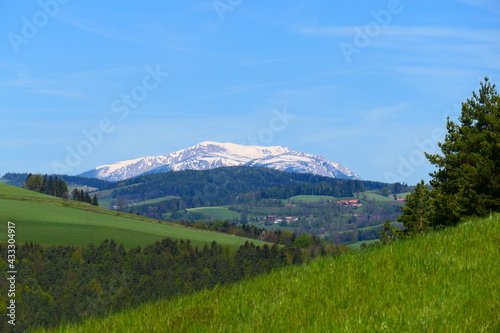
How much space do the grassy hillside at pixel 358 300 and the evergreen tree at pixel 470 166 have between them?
2551 centimetres

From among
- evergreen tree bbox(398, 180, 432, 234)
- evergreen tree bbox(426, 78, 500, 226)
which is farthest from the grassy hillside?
evergreen tree bbox(398, 180, 432, 234)

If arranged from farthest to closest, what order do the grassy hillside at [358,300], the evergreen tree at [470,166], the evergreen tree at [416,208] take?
the evergreen tree at [416,208]
the evergreen tree at [470,166]
the grassy hillside at [358,300]

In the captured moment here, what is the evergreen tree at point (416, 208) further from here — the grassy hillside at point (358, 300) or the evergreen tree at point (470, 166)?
the grassy hillside at point (358, 300)

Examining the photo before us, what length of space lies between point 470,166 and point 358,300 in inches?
1918

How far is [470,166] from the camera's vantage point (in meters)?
55.7

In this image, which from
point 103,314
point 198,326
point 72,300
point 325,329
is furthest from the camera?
point 72,300

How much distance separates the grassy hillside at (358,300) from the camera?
9.76 m

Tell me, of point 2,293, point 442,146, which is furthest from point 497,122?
point 2,293

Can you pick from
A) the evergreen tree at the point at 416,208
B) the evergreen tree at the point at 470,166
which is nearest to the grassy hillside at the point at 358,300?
the evergreen tree at the point at 470,166

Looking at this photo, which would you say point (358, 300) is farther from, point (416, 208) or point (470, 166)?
point (416, 208)

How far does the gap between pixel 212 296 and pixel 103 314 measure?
2334mm

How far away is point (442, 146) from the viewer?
229 ft

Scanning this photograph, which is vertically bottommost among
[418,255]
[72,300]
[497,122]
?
[72,300]

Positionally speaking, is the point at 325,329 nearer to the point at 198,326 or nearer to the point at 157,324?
the point at 198,326
